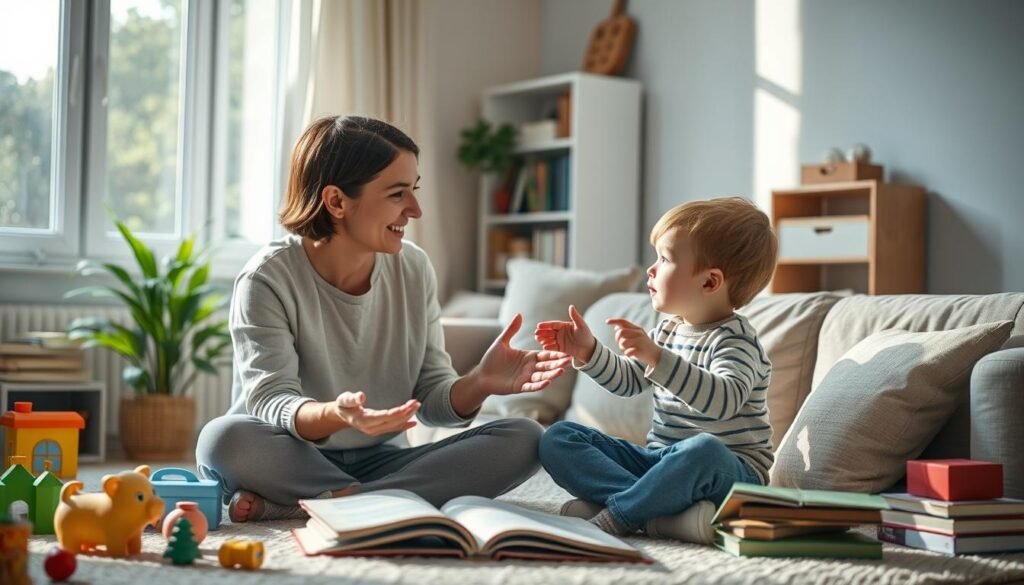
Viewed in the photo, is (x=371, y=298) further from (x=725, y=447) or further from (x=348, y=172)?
(x=725, y=447)

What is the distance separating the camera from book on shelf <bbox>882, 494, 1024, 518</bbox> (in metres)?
1.86

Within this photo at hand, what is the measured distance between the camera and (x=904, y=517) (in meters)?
1.95

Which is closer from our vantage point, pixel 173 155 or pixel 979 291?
pixel 979 291

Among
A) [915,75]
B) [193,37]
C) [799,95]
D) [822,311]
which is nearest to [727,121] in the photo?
[799,95]

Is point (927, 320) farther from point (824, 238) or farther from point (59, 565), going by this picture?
point (59, 565)

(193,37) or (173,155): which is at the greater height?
(193,37)

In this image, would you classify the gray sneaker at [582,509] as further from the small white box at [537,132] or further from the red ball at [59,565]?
the small white box at [537,132]

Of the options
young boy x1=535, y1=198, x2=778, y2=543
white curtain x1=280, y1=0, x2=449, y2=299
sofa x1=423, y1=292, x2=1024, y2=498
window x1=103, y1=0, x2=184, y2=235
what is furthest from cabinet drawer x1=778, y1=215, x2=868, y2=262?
window x1=103, y1=0, x2=184, y2=235

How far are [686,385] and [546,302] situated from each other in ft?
5.23

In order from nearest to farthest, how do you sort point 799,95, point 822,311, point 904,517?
point 904,517
point 822,311
point 799,95

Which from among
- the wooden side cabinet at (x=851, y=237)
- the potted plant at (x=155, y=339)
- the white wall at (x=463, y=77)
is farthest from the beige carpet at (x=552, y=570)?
the white wall at (x=463, y=77)

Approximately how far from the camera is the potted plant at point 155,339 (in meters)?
3.87

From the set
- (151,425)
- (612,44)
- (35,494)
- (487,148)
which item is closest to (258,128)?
(487,148)

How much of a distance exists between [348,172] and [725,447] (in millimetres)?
879
